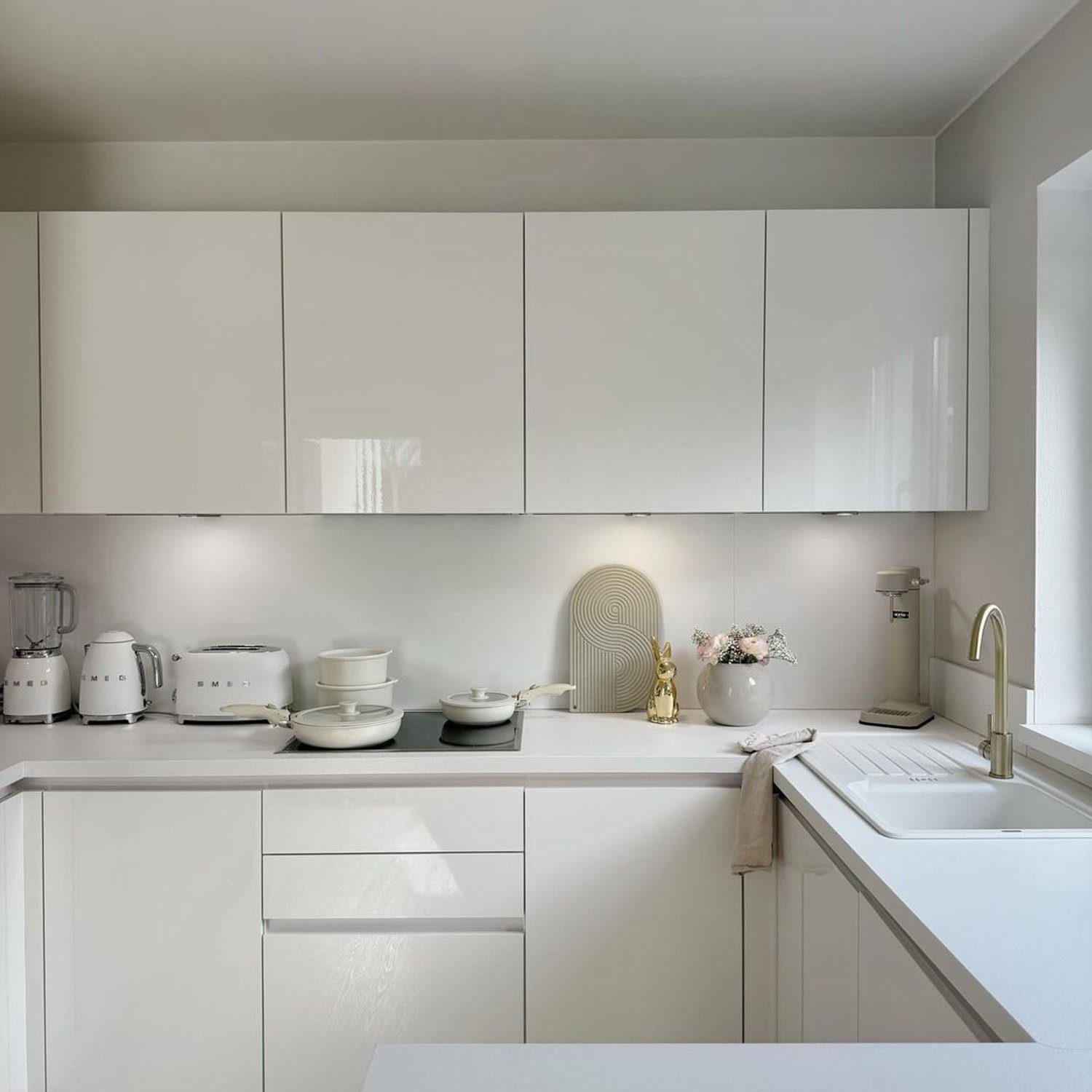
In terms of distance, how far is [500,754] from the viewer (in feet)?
7.36

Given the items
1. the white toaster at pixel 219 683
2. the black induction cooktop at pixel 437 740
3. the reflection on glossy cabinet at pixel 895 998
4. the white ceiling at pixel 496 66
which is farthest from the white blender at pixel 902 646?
the white toaster at pixel 219 683

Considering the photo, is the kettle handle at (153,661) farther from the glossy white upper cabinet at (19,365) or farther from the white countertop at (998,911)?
the white countertop at (998,911)

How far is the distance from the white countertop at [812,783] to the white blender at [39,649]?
0.06 m

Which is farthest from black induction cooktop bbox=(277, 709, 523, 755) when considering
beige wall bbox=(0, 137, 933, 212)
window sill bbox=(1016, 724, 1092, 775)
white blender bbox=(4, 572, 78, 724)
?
beige wall bbox=(0, 137, 933, 212)

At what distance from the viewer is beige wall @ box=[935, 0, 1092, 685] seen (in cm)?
204

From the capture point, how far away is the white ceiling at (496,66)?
2.03 m

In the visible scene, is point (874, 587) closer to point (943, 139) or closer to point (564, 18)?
point (943, 139)

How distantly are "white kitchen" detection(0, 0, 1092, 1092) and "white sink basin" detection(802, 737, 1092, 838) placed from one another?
12mm

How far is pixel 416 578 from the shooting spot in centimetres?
278

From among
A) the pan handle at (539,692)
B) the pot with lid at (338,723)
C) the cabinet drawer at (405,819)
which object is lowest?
the cabinet drawer at (405,819)

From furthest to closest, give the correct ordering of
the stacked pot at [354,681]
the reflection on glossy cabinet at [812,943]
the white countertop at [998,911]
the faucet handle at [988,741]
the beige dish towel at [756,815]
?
the stacked pot at [354,681] → the beige dish towel at [756,815] → the faucet handle at [988,741] → the reflection on glossy cabinet at [812,943] → the white countertop at [998,911]

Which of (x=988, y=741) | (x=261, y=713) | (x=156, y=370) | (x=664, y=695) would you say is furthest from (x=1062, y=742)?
(x=156, y=370)

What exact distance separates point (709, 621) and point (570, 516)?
0.52 metres

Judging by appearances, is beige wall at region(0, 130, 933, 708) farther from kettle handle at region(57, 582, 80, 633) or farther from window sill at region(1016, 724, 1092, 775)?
window sill at region(1016, 724, 1092, 775)
